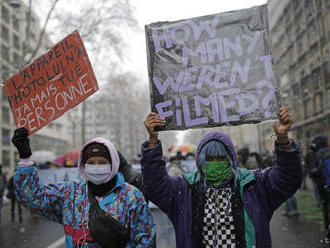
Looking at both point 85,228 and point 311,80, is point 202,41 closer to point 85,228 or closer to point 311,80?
point 85,228

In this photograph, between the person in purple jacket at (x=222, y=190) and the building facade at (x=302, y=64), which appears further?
the building facade at (x=302, y=64)

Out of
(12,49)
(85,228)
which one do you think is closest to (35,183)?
(85,228)

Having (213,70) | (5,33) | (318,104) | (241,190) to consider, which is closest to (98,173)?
(241,190)

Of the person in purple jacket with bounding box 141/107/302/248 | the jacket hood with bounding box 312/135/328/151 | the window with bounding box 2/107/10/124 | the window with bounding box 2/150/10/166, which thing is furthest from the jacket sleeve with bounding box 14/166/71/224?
the window with bounding box 2/150/10/166

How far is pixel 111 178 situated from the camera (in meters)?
2.54

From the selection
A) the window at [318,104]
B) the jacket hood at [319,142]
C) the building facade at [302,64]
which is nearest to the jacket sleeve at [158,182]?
the jacket hood at [319,142]

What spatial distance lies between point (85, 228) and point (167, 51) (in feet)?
4.93

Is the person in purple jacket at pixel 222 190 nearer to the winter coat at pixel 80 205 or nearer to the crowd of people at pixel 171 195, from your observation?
the crowd of people at pixel 171 195

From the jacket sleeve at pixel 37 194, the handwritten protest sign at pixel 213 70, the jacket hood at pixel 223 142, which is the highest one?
the handwritten protest sign at pixel 213 70

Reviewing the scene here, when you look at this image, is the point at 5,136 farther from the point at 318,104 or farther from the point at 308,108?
the point at 318,104

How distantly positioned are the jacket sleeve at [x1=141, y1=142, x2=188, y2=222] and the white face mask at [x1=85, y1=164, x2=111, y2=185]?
25 cm

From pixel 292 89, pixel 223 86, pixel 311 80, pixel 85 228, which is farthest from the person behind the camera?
pixel 292 89

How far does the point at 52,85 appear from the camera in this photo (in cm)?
366

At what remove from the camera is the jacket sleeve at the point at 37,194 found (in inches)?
98.0
